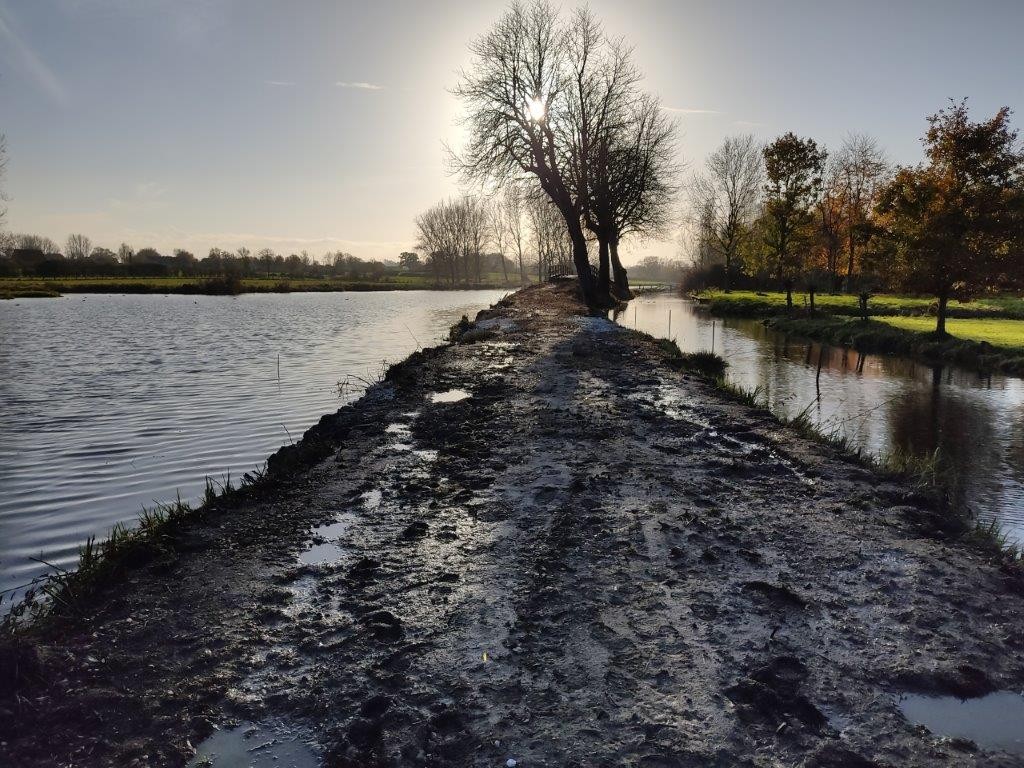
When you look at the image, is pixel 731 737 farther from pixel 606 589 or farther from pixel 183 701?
pixel 183 701

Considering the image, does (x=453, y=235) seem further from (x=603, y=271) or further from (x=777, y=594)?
(x=777, y=594)

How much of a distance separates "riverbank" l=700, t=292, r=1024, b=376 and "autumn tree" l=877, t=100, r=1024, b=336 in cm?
147

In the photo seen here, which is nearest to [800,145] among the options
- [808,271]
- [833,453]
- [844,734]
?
[808,271]

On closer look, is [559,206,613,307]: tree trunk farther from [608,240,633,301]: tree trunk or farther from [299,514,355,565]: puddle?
[299,514,355,565]: puddle

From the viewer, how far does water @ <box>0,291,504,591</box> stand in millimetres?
5848

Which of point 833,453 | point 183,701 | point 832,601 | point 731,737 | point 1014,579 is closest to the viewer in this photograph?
point 731,737

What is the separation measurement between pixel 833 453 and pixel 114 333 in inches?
982

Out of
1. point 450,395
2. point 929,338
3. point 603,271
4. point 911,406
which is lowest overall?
point 911,406

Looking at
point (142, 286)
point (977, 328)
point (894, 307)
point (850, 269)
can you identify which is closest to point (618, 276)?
point (850, 269)

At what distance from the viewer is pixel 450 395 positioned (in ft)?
31.4

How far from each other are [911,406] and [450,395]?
28.9 feet

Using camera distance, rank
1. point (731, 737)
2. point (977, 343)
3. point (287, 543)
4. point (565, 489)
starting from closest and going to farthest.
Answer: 1. point (731, 737)
2. point (287, 543)
3. point (565, 489)
4. point (977, 343)

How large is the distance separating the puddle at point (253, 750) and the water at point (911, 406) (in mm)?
6250

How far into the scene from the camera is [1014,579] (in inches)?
149
